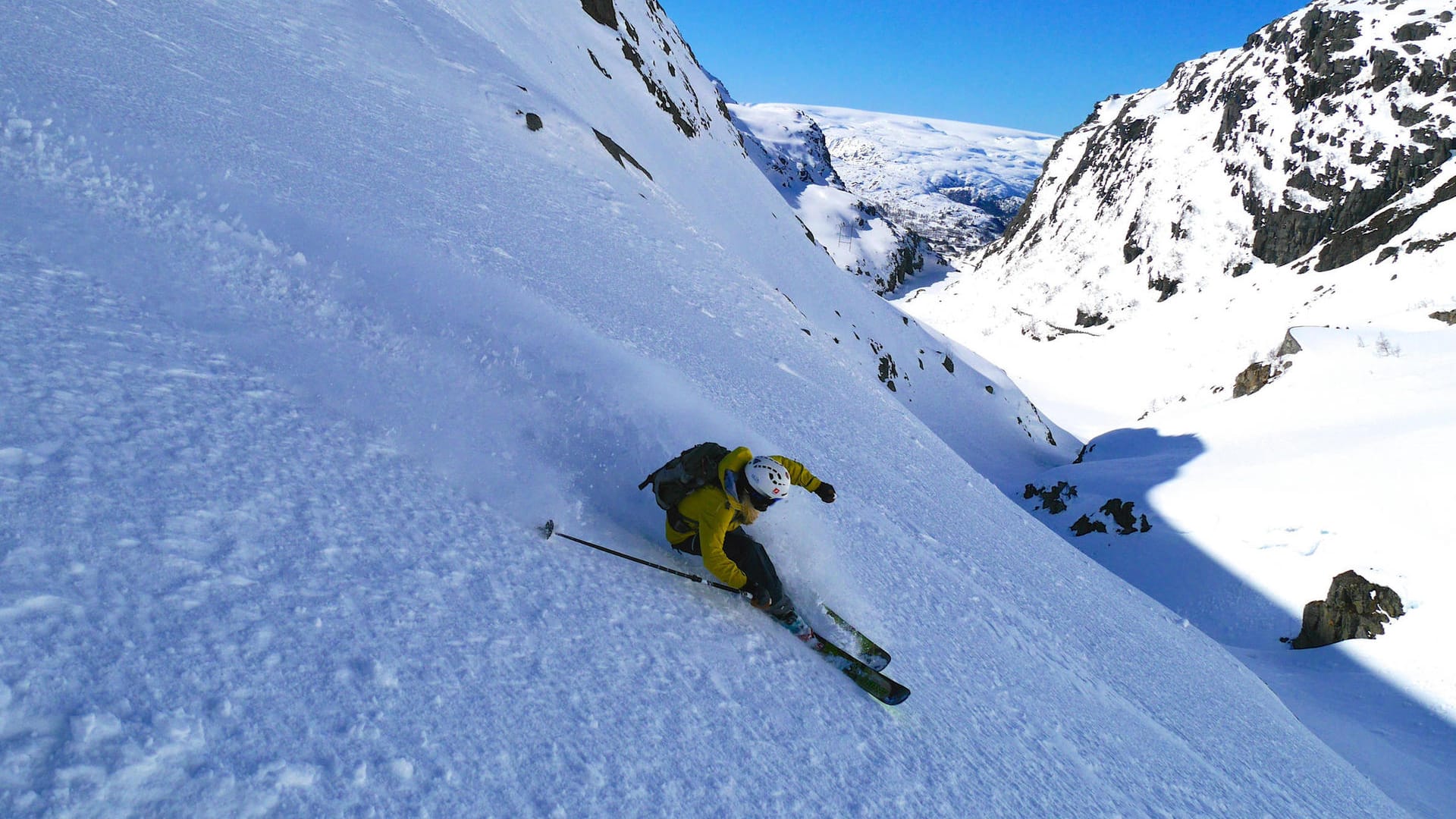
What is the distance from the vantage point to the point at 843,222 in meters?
113

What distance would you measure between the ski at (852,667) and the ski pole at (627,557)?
0.51 m

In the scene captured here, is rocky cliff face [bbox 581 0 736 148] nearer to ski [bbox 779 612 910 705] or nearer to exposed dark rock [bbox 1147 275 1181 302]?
ski [bbox 779 612 910 705]

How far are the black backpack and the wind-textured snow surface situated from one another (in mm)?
480

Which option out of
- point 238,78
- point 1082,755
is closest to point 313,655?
point 1082,755

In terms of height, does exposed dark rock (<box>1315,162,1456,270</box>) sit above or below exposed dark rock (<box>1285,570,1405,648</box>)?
above

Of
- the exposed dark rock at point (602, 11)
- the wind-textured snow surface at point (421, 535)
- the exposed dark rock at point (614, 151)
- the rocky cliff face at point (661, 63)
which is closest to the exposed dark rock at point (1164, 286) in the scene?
the rocky cliff face at point (661, 63)

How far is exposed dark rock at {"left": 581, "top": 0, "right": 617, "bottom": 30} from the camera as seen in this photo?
3478 centimetres

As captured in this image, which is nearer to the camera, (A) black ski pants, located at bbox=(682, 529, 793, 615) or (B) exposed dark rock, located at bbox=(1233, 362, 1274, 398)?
(A) black ski pants, located at bbox=(682, 529, 793, 615)

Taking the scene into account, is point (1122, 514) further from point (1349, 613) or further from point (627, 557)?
point (627, 557)

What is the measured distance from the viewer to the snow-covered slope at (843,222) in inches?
4321

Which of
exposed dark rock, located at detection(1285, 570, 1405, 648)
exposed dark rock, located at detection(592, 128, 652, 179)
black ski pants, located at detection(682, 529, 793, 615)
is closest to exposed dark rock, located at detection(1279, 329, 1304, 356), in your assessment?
exposed dark rock, located at detection(1285, 570, 1405, 648)

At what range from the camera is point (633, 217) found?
14930 millimetres

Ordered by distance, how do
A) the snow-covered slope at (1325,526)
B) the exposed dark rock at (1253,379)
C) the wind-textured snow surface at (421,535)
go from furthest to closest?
the exposed dark rock at (1253,379), the snow-covered slope at (1325,526), the wind-textured snow surface at (421,535)

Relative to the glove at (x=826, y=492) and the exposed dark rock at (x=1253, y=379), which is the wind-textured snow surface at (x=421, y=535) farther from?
the exposed dark rock at (x=1253, y=379)
